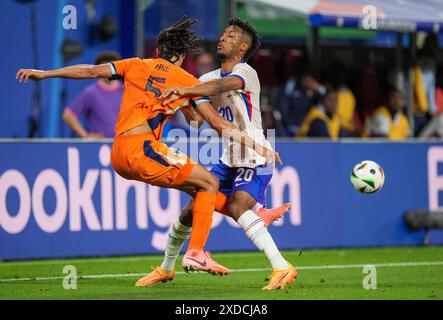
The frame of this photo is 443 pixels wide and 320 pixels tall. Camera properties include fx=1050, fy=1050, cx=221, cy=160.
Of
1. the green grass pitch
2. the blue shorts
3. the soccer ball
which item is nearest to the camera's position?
the green grass pitch

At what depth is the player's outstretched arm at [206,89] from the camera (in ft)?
28.8

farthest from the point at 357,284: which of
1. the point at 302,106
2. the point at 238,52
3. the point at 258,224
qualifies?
the point at 302,106

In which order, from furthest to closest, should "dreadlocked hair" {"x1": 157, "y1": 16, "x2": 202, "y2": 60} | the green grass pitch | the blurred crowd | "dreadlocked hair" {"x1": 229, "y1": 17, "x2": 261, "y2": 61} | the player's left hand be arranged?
the blurred crowd < "dreadlocked hair" {"x1": 229, "y1": 17, "x2": 261, "y2": 61} < "dreadlocked hair" {"x1": 157, "y1": 16, "x2": 202, "y2": 60} < the green grass pitch < the player's left hand

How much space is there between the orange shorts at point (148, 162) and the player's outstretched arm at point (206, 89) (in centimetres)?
42

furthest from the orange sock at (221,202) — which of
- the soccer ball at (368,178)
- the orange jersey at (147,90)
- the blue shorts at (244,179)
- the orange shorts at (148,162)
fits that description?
the soccer ball at (368,178)

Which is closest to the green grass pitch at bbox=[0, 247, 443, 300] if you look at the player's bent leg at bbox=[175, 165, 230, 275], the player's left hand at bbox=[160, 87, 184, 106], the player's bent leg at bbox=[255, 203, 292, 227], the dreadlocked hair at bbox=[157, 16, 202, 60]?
the player's bent leg at bbox=[175, 165, 230, 275]

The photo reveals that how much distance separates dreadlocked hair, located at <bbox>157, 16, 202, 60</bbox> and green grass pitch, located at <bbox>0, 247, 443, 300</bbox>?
2.11 m

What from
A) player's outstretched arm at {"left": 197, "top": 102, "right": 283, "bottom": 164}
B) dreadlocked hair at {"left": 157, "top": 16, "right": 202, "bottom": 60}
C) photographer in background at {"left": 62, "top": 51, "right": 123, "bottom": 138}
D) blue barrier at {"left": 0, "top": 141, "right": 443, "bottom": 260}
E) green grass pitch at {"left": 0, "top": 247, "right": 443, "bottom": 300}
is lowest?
green grass pitch at {"left": 0, "top": 247, "right": 443, "bottom": 300}

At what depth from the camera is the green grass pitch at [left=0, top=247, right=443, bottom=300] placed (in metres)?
8.87

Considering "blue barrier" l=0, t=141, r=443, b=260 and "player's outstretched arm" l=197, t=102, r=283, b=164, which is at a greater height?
"player's outstretched arm" l=197, t=102, r=283, b=164

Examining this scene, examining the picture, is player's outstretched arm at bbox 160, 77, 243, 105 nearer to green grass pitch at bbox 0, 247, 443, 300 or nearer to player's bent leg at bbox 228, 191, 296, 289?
player's bent leg at bbox 228, 191, 296, 289

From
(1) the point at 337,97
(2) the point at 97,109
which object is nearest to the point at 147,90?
(2) the point at 97,109

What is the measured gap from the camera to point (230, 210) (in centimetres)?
945

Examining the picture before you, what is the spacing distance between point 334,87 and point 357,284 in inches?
324
